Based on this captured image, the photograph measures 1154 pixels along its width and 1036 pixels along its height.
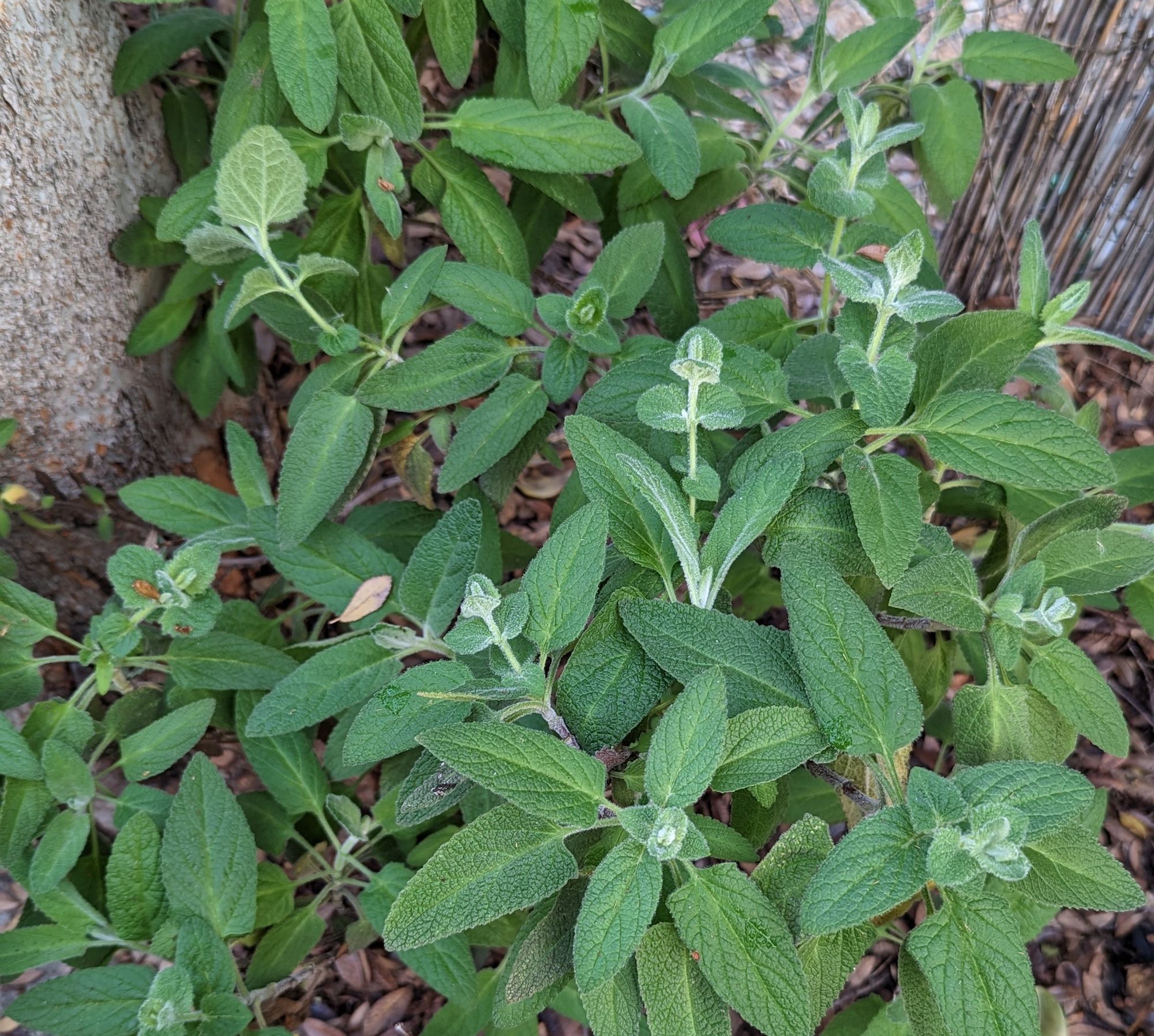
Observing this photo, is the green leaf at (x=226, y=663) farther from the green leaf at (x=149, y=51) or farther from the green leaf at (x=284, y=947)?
the green leaf at (x=149, y=51)

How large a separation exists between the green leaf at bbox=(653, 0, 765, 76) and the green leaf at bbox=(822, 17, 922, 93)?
0.67 ft

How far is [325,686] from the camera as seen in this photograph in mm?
1404

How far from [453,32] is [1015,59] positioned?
1119 mm

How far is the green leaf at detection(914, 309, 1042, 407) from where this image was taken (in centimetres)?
137

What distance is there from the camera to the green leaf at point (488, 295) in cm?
A: 157

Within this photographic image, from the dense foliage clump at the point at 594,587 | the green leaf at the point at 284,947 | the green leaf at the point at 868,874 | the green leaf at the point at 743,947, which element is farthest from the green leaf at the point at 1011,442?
the green leaf at the point at 284,947

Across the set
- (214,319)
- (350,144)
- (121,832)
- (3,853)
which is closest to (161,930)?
(121,832)

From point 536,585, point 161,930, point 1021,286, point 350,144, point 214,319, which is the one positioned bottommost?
point 161,930

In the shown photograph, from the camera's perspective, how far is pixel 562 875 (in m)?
1.08

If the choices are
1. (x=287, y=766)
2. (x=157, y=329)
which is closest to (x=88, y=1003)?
(x=287, y=766)

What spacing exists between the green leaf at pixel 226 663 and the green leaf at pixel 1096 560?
49.7 inches

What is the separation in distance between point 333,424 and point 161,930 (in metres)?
0.87

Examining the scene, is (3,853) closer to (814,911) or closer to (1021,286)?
(814,911)

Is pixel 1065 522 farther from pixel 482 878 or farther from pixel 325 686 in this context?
pixel 325 686
